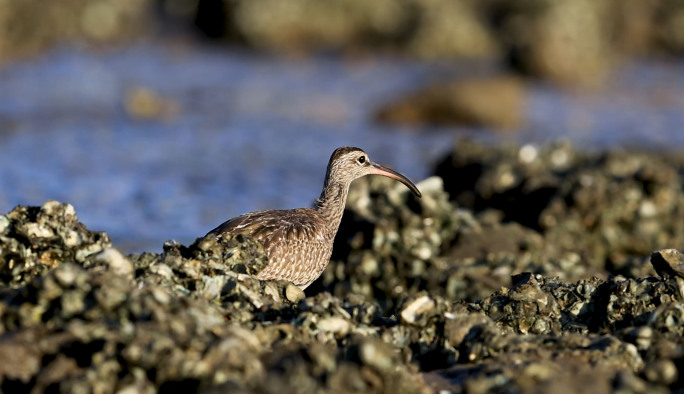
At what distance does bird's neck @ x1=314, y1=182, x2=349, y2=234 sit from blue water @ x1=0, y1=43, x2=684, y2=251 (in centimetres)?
310

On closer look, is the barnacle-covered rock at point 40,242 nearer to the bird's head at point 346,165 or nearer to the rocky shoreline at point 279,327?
the rocky shoreline at point 279,327

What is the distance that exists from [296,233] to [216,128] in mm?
13367

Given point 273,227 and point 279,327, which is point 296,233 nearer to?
point 273,227

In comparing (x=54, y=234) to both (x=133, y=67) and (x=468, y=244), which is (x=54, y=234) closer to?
(x=468, y=244)

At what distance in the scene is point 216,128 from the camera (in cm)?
2133

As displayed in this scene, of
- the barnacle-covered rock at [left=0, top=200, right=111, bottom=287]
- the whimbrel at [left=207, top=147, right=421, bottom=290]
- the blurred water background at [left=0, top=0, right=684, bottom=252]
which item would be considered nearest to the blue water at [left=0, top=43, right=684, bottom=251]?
the blurred water background at [left=0, top=0, right=684, bottom=252]

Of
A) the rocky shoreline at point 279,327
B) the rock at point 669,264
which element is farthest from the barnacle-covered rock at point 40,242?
the rock at point 669,264

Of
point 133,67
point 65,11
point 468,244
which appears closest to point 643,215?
point 468,244

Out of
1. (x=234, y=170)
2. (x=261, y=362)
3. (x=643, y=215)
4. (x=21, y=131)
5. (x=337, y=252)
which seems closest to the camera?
(x=261, y=362)

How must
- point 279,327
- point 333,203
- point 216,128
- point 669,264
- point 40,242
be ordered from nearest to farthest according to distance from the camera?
point 279,327 < point 40,242 < point 669,264 < point 333,203 < point 216,128

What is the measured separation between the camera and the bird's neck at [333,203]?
9.51m

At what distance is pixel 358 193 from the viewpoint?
11.0 meters

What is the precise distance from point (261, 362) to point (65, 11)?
29489mm

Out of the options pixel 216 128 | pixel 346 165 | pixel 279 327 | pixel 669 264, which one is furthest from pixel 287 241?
pixel 216 128
